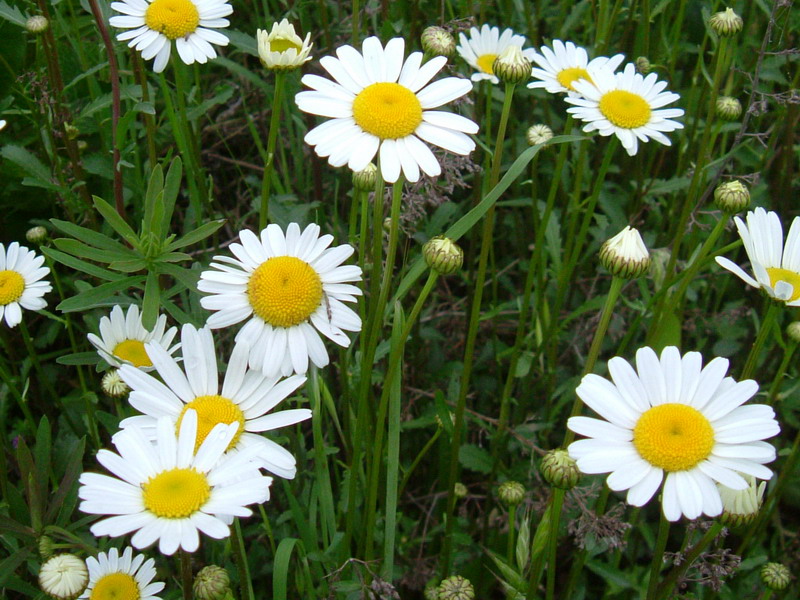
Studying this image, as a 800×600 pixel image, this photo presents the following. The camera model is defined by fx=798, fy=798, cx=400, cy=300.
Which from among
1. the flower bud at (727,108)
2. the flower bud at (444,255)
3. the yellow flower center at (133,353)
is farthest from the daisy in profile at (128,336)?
the flower bud at (727,108)

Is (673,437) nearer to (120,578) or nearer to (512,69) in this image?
(512,69)

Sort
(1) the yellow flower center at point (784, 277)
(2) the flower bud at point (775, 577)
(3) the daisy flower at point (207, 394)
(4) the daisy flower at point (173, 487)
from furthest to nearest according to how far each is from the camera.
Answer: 1. (2) the flower bud at point (775, 577)
2. (1) the yellow flower center at point (784, 277)
3. (3) the daisy flower at point (207, 394)
4. (4) the daisy flower at point (173, 487)

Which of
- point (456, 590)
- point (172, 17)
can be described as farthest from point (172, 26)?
point (456, 590)

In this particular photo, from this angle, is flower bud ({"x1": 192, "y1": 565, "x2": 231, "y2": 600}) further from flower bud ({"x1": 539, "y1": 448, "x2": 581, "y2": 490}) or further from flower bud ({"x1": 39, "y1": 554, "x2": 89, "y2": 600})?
flower bud ({"x1": 539, "y1": 448, "x2": 581, "y2": 490})

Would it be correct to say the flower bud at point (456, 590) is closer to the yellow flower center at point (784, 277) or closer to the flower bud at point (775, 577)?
the flower bud at point (775, 577)

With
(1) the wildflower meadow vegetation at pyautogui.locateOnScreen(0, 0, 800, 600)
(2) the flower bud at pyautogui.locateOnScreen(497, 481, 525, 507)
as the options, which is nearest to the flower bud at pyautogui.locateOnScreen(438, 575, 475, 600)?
(1) the wildflower meadow vegetation at pyautogui.locateOnScreen(0, 0, 800, 600)
